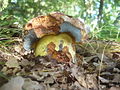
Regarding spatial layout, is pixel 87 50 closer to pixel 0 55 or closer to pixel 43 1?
pixel 0 55

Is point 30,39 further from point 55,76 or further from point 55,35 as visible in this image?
point 55,76

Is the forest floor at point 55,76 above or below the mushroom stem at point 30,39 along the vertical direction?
below

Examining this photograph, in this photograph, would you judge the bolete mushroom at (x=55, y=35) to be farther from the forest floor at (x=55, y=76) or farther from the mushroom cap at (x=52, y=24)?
the forest floor at (x=55, y=76)

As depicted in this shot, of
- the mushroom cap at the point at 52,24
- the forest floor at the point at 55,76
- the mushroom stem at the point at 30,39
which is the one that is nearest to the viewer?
the forest floor at the point at 55,76

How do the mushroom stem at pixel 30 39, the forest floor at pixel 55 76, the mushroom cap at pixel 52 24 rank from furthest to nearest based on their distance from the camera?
1. the mushroom stem at pixel 30 39
2. the mushroom cap at pixel 52 24
3. the forest floor at pixel 55 76

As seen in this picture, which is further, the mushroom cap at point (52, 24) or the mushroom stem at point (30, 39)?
the mushroom stem at point (30, 39)

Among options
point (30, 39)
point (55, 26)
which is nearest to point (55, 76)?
point (55, 26)

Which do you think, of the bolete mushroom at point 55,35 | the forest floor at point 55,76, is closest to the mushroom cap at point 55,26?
the bolete mushroom at point 55,35

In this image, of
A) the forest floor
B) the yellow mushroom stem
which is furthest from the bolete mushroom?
the forest floor
